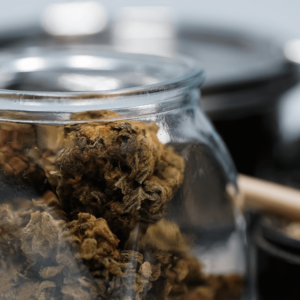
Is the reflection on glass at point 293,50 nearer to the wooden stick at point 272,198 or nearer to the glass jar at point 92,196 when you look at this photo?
the wooden stick at point 272,198

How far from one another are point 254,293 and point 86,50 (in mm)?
314

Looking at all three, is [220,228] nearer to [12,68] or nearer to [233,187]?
[233,187]

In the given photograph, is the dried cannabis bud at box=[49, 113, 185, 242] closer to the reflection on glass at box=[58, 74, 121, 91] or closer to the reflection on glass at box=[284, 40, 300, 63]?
the reflection on glass at box=[58, 74, 121, 91]

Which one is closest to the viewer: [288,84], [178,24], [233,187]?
[233,187]

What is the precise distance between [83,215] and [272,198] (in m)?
0.25

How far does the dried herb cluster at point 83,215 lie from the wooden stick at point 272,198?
195 millimetres

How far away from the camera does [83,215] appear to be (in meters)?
0.23

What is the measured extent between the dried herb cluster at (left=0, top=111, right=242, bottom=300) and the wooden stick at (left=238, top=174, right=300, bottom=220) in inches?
7.7

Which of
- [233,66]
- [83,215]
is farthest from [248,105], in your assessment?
[83,215]

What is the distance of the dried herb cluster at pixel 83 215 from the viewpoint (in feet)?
0.75

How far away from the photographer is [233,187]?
13.6 inches

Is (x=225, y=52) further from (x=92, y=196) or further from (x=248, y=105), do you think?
(x=92, y=196)

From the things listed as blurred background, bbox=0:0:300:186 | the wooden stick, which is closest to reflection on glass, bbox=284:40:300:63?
blurred background, bbox=0:0:300:186

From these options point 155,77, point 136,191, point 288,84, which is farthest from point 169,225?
point 288,84
